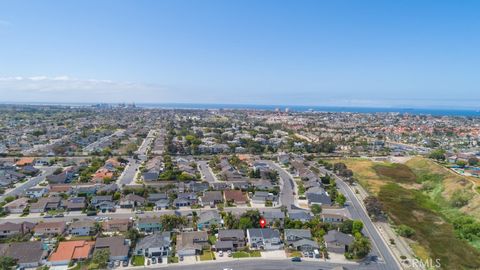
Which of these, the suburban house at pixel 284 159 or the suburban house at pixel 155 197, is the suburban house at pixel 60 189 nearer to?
the suburban house at pixel 155 197

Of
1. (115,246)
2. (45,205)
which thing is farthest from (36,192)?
(115,246)

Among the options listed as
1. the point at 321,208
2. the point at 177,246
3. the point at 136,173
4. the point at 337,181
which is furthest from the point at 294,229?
the point at 136,173

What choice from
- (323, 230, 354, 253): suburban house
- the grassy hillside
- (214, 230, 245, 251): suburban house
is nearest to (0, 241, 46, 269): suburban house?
(214, 230, 245, 251): suburban house

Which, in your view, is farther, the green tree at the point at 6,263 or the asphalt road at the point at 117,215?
the asphalt road at the point at 117,215

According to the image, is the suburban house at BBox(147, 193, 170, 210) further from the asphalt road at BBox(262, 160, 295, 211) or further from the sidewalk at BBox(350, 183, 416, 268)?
the sidewalk at BBox(350, 183, 416, 268)

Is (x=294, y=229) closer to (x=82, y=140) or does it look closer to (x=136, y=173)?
(x=136, y=173)

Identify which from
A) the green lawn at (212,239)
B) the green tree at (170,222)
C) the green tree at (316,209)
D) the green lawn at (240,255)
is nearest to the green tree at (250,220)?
the green lawn at (212,239)
